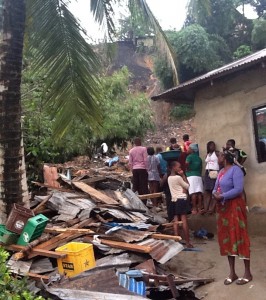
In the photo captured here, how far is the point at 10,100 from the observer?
6.16 m

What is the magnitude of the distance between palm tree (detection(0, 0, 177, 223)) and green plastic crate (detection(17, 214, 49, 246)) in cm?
50

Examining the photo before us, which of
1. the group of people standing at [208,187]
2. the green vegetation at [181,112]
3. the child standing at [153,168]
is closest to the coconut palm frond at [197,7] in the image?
the group of people standing at [208,187]

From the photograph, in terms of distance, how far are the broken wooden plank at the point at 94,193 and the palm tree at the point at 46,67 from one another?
1727 millimetres

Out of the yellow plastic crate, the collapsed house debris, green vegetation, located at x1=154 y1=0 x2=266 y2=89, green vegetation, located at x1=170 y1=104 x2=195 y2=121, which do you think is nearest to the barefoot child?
the collapsed house debris

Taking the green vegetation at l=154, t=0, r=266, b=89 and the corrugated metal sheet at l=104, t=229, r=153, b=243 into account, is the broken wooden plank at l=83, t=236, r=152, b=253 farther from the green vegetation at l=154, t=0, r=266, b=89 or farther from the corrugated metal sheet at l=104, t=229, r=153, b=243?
the green vegetation at l=154, t=0, r=266, b=89

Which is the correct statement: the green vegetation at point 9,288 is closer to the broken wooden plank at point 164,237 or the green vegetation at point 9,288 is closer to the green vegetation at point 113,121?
the broken wooden plank at point 164,237

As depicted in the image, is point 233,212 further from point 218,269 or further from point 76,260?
point 76,260

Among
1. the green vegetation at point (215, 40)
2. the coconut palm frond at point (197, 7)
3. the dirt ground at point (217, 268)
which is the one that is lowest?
the dirt ground at point (217, 268)

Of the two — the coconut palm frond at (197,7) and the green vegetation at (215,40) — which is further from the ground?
the green vegetation at (215,40)

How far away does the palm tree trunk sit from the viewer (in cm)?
614

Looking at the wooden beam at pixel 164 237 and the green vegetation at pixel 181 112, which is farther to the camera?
the green vegetation at pixel 181 112

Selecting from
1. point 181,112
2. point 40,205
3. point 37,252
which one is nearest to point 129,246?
point 37,252

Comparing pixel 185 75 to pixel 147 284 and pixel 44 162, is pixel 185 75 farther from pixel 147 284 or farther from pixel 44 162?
pixel 147 284

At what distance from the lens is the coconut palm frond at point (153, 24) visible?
7.62m
